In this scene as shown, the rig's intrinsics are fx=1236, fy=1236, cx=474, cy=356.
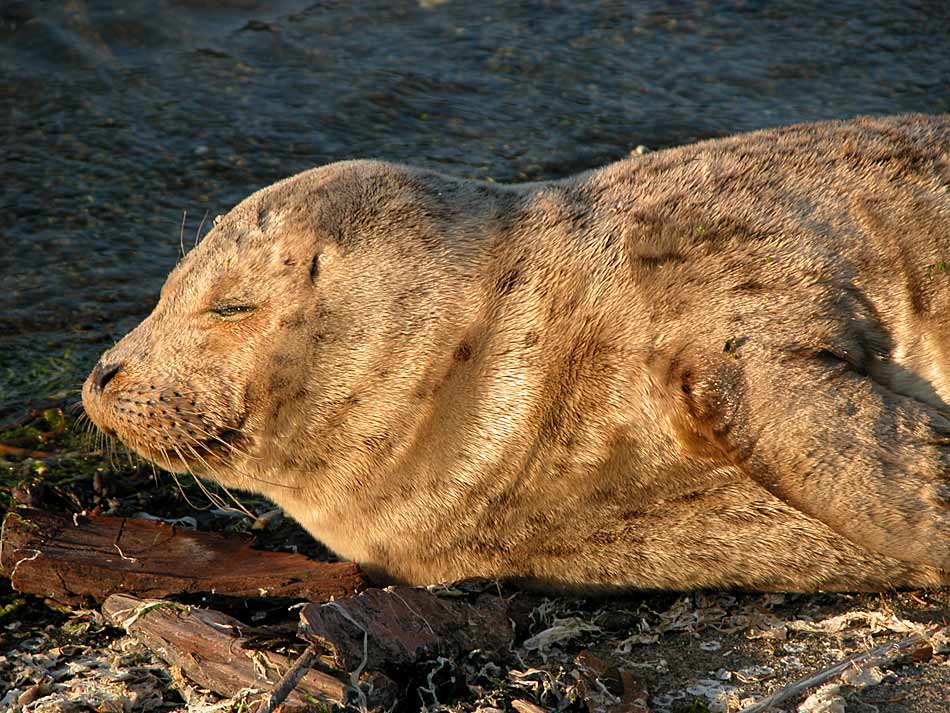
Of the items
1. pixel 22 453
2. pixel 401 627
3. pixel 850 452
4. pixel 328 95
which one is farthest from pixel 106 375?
pixel 328 95

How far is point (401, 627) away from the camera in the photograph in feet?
12.4

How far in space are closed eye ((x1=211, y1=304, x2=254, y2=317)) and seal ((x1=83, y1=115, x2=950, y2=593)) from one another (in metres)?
0.01

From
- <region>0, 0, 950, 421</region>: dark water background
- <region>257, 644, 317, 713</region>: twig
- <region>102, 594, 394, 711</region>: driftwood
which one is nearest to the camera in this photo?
<region>257, 644, 317, 713</region>: twig

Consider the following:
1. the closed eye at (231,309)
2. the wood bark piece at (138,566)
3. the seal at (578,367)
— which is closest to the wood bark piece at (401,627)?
the seal at (578,367)

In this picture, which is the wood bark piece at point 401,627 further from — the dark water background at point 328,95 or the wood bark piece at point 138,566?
the dark water background at point 328,95

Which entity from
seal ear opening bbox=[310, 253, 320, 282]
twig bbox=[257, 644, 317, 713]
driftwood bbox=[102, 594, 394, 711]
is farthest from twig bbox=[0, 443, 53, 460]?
twig bbox=[257, 644, 317, 713]

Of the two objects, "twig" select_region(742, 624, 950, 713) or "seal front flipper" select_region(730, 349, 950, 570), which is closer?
"twig" select_region(742, 624, 950, 713)

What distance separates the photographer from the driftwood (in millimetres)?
3506

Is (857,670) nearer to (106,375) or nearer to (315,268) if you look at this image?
(315,268)

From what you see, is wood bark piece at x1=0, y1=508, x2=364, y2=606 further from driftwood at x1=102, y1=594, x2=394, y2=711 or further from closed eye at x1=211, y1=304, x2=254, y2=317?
closed eye at x1=211, y1=304, x2=254, y2=317

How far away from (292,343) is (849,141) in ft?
7.32

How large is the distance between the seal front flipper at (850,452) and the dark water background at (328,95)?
3848mm

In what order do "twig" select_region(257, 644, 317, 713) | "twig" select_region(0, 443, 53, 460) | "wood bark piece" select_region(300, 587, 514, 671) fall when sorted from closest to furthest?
"twig" select_region(257, 644, 317, 713) → "wood bark piece" select_region(300, 587, 514, 671) → "twig" select_region(0, 443, 53, 460)

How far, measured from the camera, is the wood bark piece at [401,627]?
3.61 m
